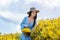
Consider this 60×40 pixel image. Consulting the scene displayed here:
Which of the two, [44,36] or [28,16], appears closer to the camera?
[44,36]

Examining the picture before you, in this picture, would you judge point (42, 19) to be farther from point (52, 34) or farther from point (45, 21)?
point (52, 34)

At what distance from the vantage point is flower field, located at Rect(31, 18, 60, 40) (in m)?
7.52

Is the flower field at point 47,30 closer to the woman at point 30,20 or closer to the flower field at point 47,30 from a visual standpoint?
the flower field at point 47,30

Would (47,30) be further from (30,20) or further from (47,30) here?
(30,20)

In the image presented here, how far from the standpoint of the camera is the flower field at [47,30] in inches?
296

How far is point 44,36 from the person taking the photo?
7.68m

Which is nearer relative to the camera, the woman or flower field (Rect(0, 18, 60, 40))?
flower field (Rect(0, 18, 60, 40))

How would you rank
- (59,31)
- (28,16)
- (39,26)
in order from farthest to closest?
1. (28,16)
2. (39,26)
3. (59,31)

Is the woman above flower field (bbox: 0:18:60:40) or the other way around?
above

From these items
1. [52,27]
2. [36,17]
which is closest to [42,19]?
[36,17]

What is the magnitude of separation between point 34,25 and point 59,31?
1230 millimetres

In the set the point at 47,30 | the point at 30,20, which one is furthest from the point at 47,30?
the point at 30,20

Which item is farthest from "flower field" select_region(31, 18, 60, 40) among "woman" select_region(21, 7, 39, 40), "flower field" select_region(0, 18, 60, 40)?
"woman" select_region(21, 7, 39, 40)

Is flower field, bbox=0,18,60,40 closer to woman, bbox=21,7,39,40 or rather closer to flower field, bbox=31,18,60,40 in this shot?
flower field, bbox=31,18,60,40
